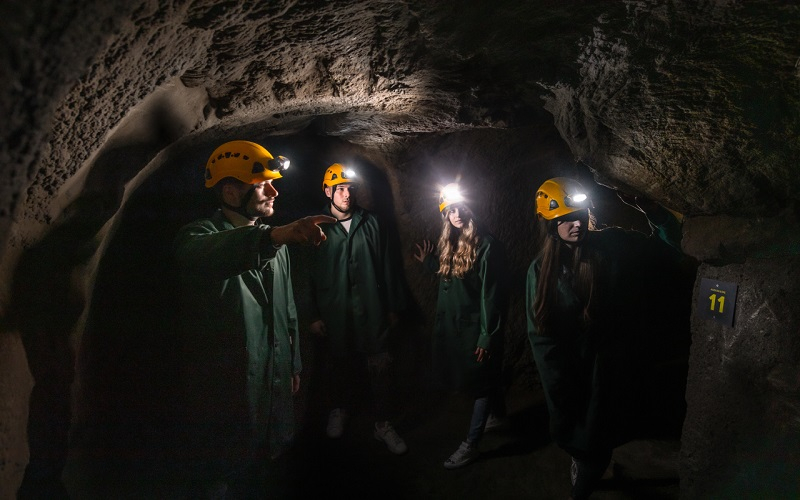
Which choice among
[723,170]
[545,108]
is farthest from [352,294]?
[723,170]

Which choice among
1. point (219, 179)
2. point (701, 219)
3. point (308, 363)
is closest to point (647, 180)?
point (701, 219)

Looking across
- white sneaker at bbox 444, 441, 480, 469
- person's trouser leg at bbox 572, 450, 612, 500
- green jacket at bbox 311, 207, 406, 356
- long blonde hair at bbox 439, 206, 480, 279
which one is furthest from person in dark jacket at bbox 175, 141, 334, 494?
person's trouser leg at bbox 572, 450, 612, 500

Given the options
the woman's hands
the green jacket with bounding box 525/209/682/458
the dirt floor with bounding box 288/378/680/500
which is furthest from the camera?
the woman's hands

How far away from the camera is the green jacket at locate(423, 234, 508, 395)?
3.34 meters

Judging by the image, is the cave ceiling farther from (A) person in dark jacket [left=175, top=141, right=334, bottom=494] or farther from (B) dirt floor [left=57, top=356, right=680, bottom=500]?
(B) dirt floor [left=57, top=356, right=680, bottom=500]

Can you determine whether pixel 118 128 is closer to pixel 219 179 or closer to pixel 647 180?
pixel 219 179

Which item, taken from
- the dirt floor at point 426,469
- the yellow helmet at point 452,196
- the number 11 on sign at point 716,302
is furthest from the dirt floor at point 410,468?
the yellow helmet at point 452,196

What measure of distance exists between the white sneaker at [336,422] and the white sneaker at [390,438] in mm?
325

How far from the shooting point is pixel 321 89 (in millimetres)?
2236

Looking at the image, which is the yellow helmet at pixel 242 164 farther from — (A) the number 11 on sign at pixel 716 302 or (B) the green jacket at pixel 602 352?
(A) the number 11 on sign at pixel 716 302

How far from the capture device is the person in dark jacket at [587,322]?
2.52m

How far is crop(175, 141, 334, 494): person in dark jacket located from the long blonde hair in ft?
4.95

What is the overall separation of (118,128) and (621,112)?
78.1 inches

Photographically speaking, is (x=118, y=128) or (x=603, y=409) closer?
(x=118, y=128)
